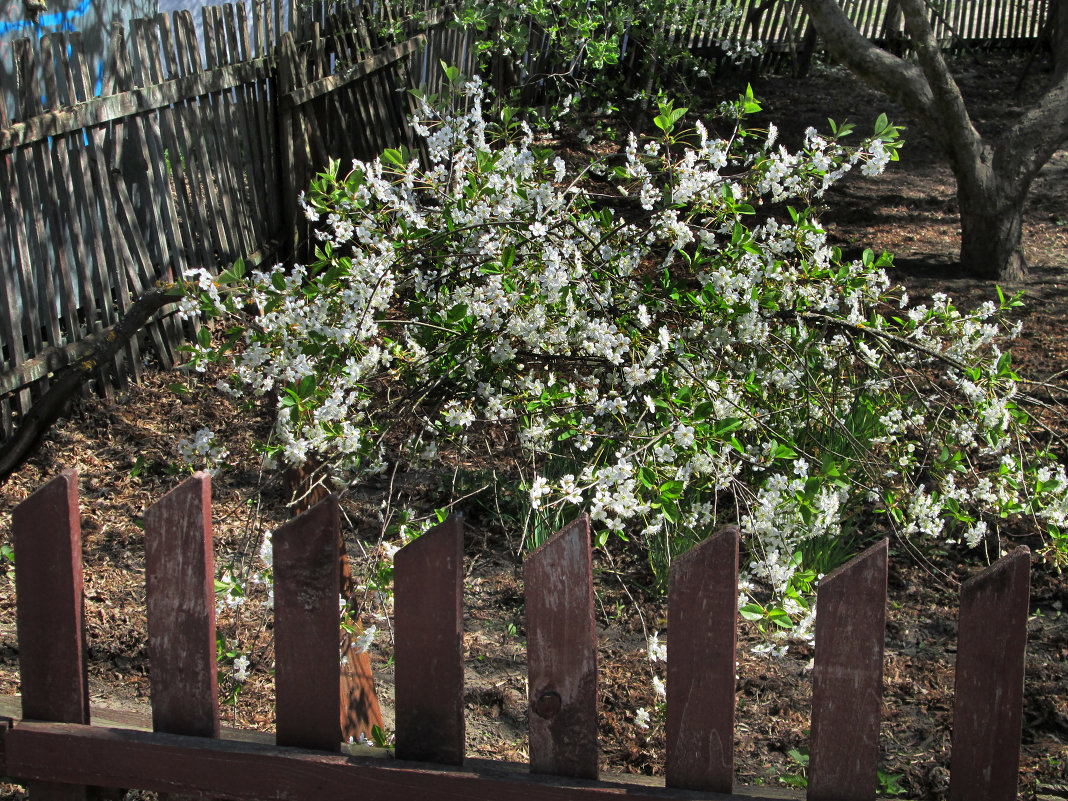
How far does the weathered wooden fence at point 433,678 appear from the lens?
133 centimetres

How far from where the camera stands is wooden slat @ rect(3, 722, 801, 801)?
1.36m

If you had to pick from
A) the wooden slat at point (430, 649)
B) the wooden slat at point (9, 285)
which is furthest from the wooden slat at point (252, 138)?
the wooden slat at point (430, 649)

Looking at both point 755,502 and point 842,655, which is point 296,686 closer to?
point 842,655

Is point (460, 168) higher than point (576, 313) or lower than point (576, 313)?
higher

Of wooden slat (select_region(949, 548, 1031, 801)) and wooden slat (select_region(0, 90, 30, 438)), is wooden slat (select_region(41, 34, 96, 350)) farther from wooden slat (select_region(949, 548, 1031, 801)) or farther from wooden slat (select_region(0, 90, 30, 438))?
wooden slat (select_region(949, 548, 1031, 801))

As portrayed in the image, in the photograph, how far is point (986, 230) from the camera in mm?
5484

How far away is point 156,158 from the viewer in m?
4.66

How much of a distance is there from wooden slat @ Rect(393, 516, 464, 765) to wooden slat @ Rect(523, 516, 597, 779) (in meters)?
0.11

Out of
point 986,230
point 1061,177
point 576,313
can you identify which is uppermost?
point 1061,177

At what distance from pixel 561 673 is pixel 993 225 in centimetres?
499

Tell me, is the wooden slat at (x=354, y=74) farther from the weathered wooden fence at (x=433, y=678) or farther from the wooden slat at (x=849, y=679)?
the wooden slat at (x=849, y=679)

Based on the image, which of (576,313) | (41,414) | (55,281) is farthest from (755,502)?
(55,281)

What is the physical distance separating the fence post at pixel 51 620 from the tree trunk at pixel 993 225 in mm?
5251

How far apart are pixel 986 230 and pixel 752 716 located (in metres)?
3.96
